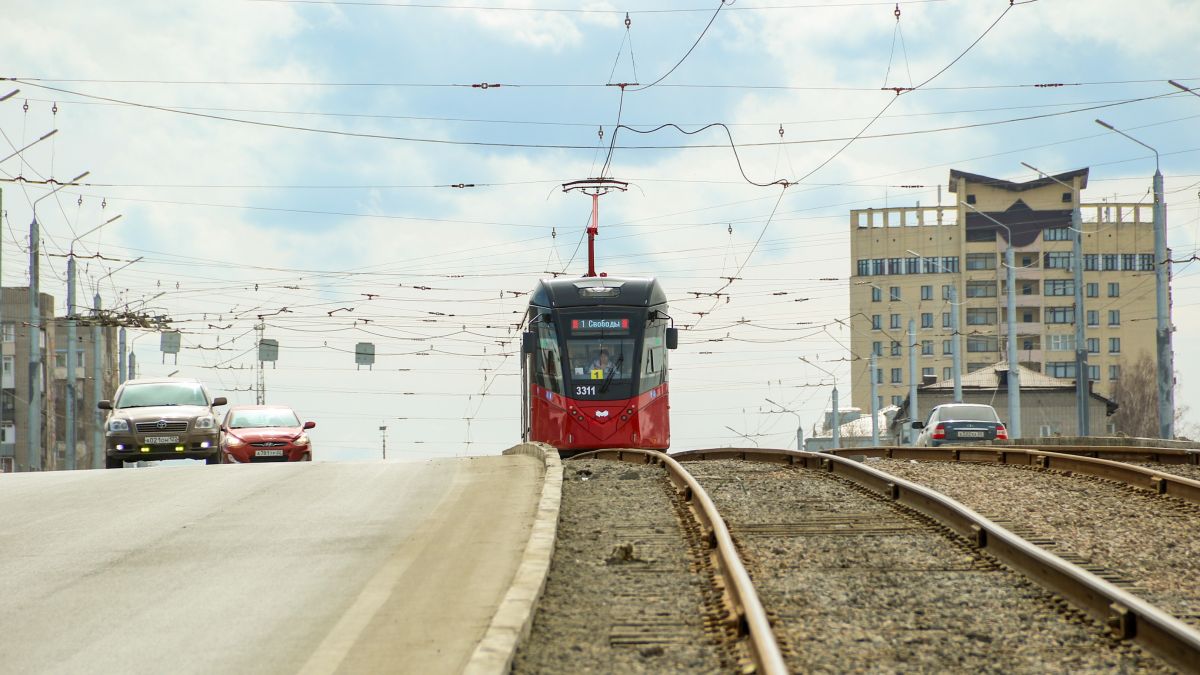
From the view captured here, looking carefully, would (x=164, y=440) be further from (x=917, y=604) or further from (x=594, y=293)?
(x=917, y=604)

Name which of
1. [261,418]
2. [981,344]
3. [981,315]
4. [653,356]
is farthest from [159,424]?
[981,344]

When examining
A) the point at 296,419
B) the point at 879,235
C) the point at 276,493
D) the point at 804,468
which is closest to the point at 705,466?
the point at 804,468

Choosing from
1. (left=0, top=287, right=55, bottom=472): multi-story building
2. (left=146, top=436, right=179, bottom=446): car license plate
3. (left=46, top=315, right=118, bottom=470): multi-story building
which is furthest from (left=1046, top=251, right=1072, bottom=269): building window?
(left=146, top=436, right=179, bottom=446): car license plate

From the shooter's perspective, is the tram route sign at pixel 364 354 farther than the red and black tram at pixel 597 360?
Yes

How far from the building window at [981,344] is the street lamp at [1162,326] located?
10331 centimetres

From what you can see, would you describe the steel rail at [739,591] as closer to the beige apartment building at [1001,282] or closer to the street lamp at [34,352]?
the street lamp at [34,352]

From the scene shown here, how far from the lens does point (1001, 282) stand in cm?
13212

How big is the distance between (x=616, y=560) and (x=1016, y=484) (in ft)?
24.1

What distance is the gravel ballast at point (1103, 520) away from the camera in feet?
29.8

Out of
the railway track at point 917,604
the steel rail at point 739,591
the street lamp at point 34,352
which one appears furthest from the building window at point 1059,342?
the railway track at point 917,604

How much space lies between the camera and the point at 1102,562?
32.1 feet

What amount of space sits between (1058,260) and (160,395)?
121m

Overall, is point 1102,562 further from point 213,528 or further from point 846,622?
point 213,528

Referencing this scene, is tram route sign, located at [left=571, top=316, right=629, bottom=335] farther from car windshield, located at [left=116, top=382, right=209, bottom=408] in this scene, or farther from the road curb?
the road curb
